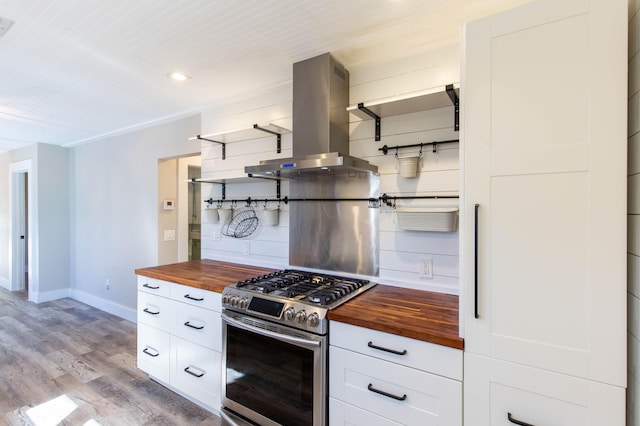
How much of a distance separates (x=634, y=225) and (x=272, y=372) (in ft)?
5.70

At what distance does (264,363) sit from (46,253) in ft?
16.0

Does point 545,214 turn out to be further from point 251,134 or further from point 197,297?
point 251,134

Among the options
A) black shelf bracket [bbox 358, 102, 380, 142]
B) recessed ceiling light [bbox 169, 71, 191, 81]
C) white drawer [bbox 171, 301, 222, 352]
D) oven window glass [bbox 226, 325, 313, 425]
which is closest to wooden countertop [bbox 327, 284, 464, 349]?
oven window glass [bbox 226, 325, 313, 425]

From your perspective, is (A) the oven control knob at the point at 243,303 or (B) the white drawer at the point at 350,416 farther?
(A) the oven control knob at the point at 243,303

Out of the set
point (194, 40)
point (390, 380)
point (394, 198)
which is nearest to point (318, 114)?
point (394, 198)

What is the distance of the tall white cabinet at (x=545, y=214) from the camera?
107cm

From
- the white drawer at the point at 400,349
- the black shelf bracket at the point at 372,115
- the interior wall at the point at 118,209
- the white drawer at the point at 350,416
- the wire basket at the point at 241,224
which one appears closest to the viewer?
the white drawer at the point at 400,349

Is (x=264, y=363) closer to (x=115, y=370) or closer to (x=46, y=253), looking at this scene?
(x=115, y=370)

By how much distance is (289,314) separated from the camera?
170 centimetres

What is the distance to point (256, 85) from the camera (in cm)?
268

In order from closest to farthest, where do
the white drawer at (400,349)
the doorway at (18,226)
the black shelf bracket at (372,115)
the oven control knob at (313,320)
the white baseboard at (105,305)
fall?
the white drawer at (400,349) < the oven control knob at (313,320) < the black shelf bracket at (372,115) < the white baseboard at (105,305) < the doorway at (18,226)

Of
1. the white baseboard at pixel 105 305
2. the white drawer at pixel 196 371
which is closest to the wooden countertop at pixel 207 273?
the white drawer at pixel 196 371

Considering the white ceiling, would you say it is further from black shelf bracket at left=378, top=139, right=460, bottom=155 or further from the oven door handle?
the oven door handle

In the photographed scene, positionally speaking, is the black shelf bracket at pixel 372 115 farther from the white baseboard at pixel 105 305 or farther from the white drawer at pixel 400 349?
the white baseboard at pixel 105 305
